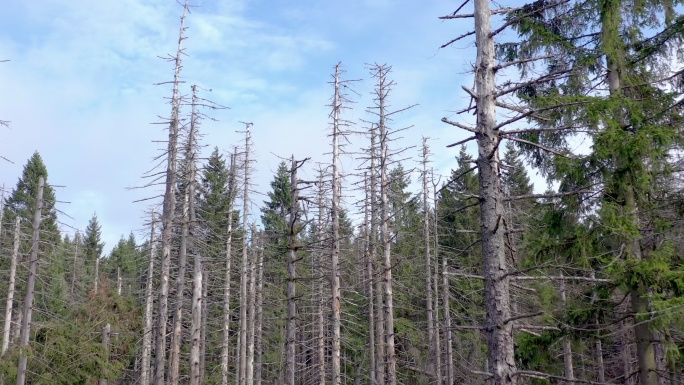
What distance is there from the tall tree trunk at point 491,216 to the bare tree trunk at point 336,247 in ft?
41.1

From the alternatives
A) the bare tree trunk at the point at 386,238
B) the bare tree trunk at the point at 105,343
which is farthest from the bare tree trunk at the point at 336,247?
the bare tree trunk at the point at 105,343

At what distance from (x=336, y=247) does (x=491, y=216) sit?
13.5 metres

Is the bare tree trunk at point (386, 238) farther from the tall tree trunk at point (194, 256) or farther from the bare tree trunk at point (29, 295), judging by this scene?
the bare tree trunk at point (29, 295)

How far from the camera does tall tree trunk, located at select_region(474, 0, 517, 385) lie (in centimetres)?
669

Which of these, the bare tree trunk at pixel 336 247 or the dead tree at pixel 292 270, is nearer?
the dead tree at pixel 292 270

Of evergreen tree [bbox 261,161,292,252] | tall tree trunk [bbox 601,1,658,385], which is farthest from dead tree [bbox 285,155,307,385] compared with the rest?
evergreen tree [bbox 261,161,292,252]

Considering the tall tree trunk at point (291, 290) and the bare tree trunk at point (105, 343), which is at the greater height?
the tall tree trunk at point (291, 290)

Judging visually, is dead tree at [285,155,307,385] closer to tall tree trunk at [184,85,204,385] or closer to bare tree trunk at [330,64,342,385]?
bare tree trunk at [330,64,342,385]

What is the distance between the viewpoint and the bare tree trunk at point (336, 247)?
1916 cm

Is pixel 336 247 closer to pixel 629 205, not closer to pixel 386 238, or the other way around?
pixel 386 238

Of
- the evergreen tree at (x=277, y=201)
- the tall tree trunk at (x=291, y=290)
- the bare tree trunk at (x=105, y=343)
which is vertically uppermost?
the evergreen tree at (x=277, y=201)

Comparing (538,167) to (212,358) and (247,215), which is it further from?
(212,358)

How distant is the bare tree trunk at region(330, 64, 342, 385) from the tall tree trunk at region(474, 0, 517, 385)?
1251 centimetres

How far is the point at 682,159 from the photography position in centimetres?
1001
